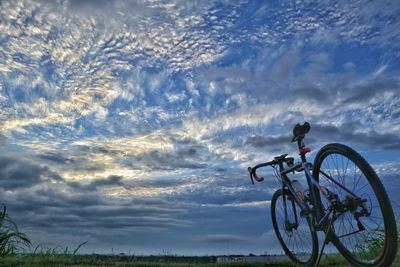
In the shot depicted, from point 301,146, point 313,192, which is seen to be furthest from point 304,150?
point 313,192

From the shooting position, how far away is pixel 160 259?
8.77m

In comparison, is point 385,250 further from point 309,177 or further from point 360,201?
point 309,177

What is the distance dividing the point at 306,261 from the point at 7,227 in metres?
6.32

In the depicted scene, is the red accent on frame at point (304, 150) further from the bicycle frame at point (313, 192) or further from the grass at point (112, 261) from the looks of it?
the grass at point (112, 261)

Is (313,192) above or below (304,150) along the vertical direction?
below

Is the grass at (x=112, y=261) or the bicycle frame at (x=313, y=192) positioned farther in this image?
the grass at (x=112, y=261)

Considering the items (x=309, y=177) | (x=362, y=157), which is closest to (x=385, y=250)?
(x=362, y=157)

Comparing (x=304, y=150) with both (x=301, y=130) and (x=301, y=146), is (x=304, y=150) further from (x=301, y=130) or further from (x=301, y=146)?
(x=301, y=130)

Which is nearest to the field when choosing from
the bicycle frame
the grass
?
the grass

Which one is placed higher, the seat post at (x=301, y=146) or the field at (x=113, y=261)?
the seat post at (x=301, y=146)

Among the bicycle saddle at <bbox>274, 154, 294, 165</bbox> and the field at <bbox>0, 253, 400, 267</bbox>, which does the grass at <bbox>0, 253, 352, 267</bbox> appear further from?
the bicycle saddle at <bbox>274, 154, 294, 165</bbox>

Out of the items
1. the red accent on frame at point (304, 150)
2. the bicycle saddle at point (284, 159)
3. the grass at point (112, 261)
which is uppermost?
the bicycle saddle at point (284, 159)

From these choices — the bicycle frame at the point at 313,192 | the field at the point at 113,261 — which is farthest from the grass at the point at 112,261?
the bicycle frame at the point at 313,192

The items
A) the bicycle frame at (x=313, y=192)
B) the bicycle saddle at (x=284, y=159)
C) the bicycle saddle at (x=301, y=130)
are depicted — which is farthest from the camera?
the bicycle saddle at (x=284, y=159)
